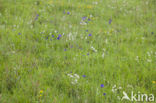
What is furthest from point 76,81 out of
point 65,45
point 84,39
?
point 84,39

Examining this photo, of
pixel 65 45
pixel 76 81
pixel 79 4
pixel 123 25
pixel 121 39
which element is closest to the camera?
pixel 76 81

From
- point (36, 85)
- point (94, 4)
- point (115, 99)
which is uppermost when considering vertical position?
point (94, 4)

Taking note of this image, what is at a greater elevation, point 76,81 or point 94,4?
point 94,4

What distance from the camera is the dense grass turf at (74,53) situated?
2.98 m

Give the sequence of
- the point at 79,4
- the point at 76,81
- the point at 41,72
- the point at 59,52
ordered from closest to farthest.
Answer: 1. the point at 76,81
2. the point at 41,72
3. the point at 59,52
4. the point at 79,4

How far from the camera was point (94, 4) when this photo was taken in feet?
26.6

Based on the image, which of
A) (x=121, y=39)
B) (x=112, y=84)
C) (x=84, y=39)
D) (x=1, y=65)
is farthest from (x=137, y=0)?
(x=1, y=65)

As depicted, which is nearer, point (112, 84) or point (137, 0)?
point (112, 84)

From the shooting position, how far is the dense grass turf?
298 cm

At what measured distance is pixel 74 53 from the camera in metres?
4.19

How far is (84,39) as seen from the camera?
4891mm

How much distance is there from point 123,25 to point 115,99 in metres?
3.69

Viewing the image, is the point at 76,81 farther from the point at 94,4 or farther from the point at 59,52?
the point at 94,4

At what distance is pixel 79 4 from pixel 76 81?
5345mm
